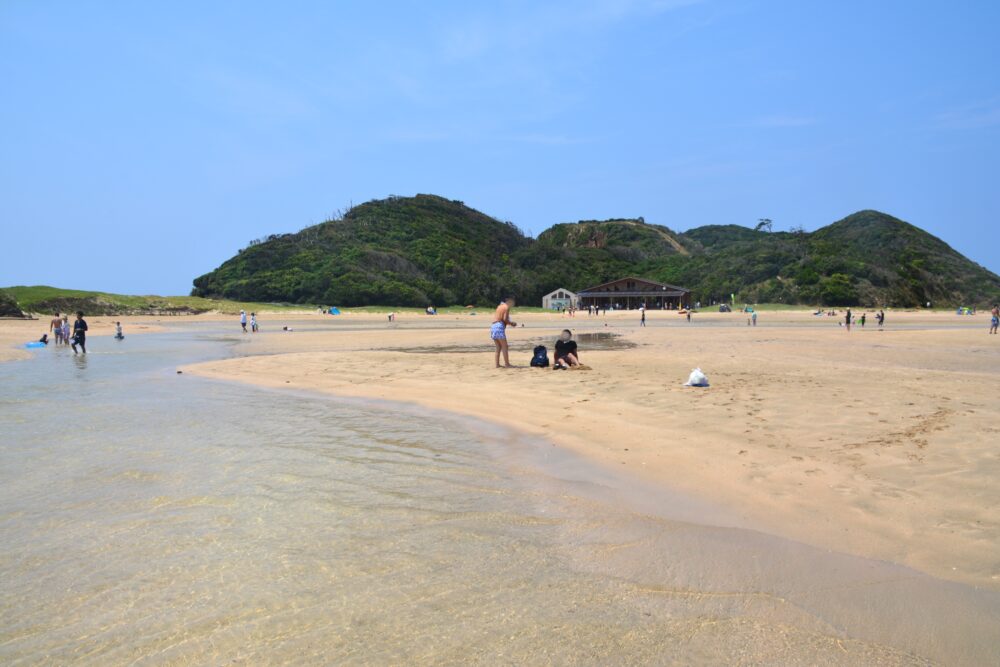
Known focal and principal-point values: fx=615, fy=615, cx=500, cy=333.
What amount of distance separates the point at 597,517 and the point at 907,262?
109 m

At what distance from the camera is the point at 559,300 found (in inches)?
3770

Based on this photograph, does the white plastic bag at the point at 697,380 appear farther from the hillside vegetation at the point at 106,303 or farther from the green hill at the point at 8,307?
the hillside vegetation at the point at 106,303

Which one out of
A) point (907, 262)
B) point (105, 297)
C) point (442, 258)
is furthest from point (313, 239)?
point (907, 262)

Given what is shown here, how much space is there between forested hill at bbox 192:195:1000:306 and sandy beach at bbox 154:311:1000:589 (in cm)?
7279

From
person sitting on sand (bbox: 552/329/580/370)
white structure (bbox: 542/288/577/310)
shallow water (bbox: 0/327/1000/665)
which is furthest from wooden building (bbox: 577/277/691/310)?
shallow water (bbox: 0/327/1000/665)

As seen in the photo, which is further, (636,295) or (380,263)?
(380,263)

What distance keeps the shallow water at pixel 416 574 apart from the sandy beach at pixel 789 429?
0.53 m

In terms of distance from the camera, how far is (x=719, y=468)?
19.7ft

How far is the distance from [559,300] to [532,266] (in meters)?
23.2

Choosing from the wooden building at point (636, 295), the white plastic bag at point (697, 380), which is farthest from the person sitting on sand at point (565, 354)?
the wooden building at point (636, 295)

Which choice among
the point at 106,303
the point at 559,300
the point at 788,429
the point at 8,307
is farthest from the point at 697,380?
the point at 559,300

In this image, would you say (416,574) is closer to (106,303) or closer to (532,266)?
(106,303)

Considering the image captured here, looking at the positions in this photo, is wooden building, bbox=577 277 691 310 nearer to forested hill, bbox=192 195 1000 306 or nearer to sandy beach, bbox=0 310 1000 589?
forested hill, bbox=192 195 1000 306

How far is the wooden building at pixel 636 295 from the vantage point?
85375 mm
